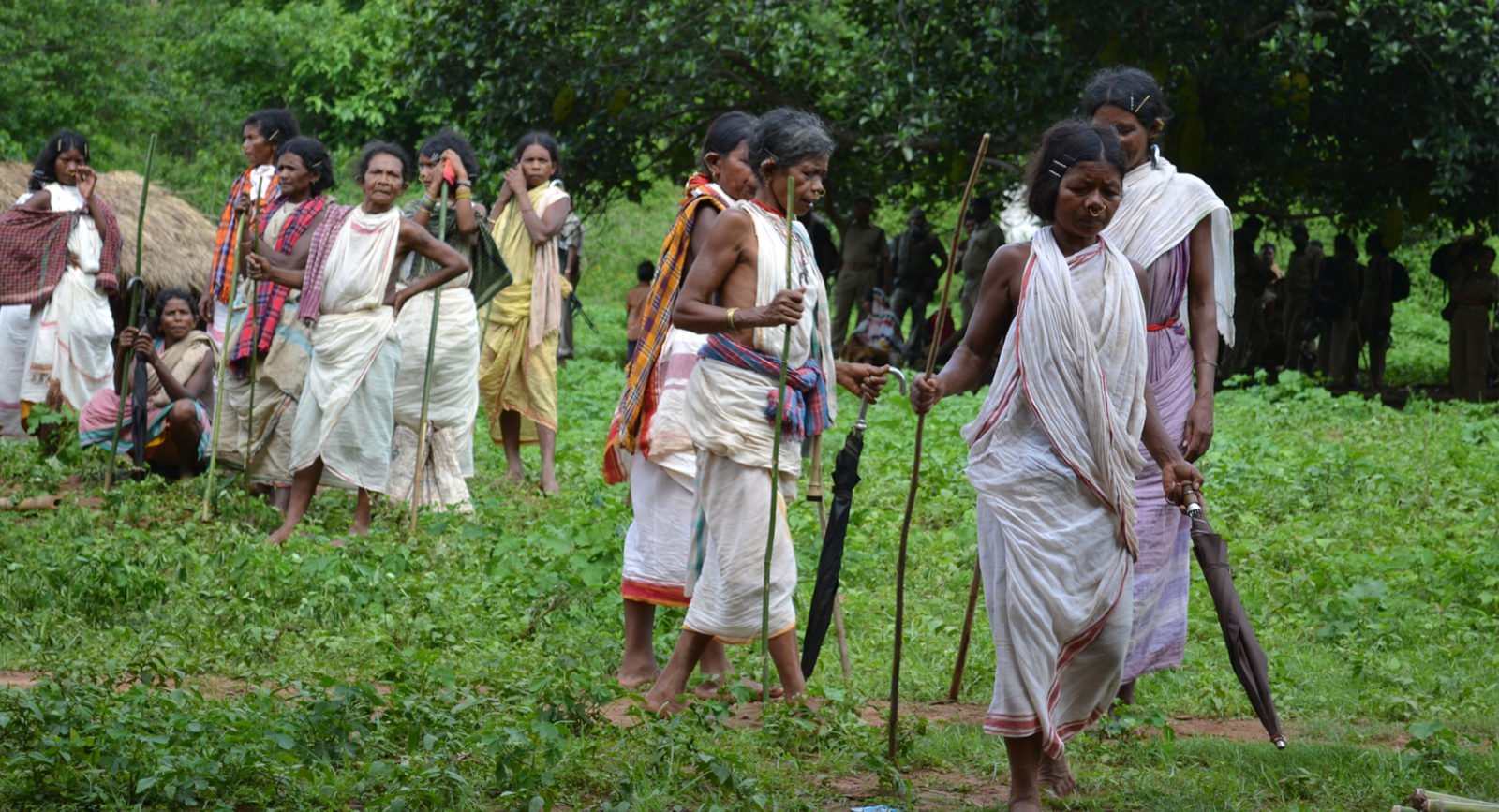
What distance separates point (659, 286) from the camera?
5.54 m

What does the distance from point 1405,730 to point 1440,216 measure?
42.6 ft

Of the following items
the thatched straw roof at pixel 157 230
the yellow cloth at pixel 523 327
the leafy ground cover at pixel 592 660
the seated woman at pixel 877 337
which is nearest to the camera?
the leafy ground cover at pixel 592 660

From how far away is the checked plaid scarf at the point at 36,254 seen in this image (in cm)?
1076

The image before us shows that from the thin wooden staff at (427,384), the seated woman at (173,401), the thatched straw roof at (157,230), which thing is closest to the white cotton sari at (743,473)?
the thin wooden staff at (427,384)

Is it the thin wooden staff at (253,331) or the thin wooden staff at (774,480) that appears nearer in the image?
the thin wooden staff at (774,480)

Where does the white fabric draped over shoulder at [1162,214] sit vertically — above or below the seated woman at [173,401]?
above

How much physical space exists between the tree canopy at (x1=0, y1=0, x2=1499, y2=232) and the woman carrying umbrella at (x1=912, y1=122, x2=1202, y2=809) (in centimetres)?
991

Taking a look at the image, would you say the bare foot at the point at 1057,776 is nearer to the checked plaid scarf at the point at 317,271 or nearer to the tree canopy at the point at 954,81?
the checked plaid scarf at the point at 317,271

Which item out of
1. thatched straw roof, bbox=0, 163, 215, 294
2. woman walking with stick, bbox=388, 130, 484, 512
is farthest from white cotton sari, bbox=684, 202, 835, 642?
thatched straw roof, bbox=0, 163, 215, 294

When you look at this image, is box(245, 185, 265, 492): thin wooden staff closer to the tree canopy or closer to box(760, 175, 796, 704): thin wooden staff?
box(760, 175, 796, 704): thin wooden staff

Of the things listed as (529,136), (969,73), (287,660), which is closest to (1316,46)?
(969,73)

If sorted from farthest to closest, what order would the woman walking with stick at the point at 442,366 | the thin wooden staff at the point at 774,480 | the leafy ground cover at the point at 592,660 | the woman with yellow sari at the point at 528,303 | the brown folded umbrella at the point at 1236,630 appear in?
the woman with yellow sari at the point at 528,303
the woman walking with stick at the point at 442,366
the thin wooden staff at the point at 774,480
the brown folded umbrella at the point at 1236,630
the leafy ground cover at the point at 592,660

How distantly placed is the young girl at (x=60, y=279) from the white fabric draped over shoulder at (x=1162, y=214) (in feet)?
24.3

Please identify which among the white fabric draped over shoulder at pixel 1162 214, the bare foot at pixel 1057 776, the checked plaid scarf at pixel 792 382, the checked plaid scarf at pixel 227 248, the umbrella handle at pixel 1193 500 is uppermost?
the white fabric draped over shoulder at pixel 1162 214
